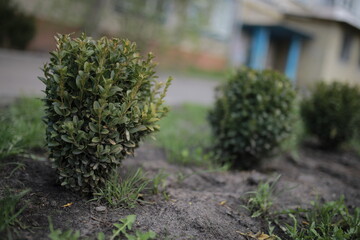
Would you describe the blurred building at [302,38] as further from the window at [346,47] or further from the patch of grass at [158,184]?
the patch of grass at [158,184]

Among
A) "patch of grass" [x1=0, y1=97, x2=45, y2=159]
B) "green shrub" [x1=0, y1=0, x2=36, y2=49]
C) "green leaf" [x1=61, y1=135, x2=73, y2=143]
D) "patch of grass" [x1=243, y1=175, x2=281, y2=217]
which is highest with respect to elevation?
"green shrub" [x1=0, y1=0, x2=36, y2=49]

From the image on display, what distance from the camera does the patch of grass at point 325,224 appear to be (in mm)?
2245

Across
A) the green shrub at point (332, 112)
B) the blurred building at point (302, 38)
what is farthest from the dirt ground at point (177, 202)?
the blurred building at point (302, 38)

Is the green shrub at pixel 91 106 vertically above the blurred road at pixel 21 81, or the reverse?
the green shrub at pixel 91 106

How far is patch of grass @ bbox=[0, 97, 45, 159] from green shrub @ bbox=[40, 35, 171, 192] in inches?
9.6

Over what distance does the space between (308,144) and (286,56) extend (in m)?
16.1

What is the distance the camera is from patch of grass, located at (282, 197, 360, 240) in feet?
7.36

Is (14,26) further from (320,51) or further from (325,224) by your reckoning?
(320,51)

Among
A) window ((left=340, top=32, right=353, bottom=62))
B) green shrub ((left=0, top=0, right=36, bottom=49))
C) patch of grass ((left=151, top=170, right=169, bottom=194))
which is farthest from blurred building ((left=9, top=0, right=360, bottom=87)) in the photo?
patch of grass ((left=151, top=170, right=169, bottom=194))

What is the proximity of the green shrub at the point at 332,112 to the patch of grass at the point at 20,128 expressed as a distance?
13.0 ft

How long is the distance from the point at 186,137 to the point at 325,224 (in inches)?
104

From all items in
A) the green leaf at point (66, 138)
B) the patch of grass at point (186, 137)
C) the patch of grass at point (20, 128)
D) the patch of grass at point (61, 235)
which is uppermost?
the green leaf at point (66, 138)

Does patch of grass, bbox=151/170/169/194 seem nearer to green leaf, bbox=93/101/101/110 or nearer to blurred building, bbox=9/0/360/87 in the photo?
green leaf, bbox=93/101/101/110

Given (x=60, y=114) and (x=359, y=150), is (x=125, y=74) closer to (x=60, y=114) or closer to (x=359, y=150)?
(x=60, y=114)
